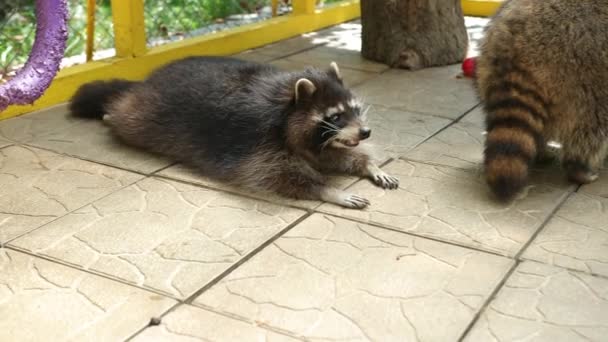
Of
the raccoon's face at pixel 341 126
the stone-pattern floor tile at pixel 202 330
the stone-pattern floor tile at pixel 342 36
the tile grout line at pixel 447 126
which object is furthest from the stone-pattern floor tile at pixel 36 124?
the stone-pattern floor tile at pixel 342 36

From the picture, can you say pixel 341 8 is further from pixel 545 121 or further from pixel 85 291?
pixel 85 291

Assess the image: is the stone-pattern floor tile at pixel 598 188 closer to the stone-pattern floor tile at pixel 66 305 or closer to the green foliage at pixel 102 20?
the stone-pattern floor tile at pixel 66 305

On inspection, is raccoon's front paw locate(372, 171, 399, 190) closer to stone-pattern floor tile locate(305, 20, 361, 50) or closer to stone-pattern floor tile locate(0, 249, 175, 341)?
stone-pattern floor tile locate(0, 249, 175, 341)

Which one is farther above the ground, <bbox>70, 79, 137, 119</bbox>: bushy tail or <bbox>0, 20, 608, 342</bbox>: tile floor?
<bbox>70, 79, 137, 119</bbox>: bushy tail

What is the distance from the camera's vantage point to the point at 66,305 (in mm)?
2992

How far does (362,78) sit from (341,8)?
2208 millimetres

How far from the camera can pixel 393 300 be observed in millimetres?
3023

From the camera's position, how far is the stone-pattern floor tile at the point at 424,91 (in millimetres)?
5504

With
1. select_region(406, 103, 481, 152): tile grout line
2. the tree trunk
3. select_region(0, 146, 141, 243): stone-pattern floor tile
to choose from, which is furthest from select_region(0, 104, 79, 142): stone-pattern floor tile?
the tree trunk

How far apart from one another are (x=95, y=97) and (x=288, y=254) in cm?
229

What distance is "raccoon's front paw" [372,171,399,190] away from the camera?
4.16 meters

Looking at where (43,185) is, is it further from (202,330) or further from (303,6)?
(303,6)

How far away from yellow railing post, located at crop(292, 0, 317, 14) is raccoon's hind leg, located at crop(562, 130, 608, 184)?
4151 millimetres

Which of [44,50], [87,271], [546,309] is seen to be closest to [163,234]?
[87,271]
